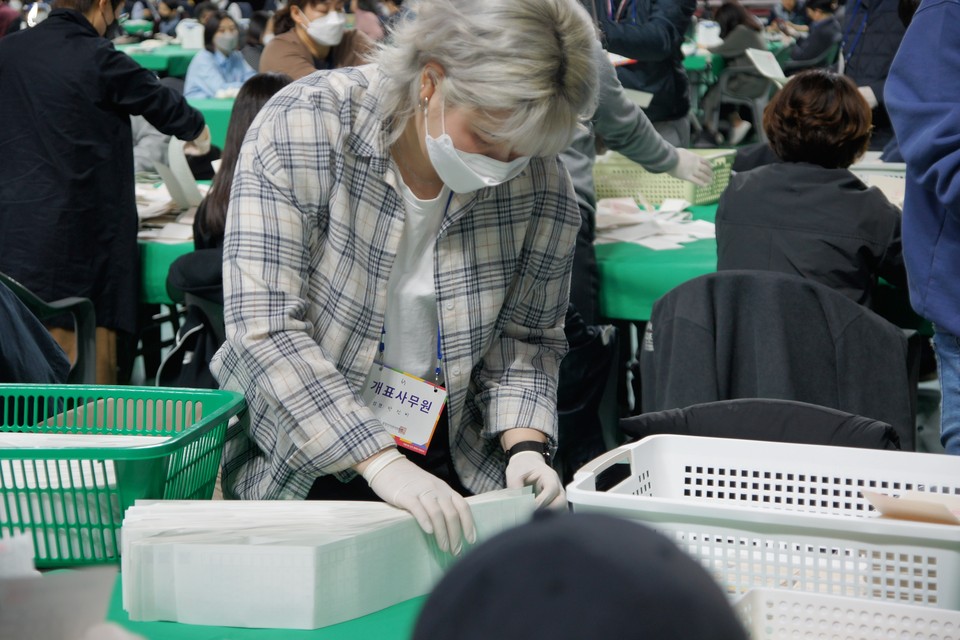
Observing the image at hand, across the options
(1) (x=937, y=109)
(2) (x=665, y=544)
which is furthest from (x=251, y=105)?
(2) (x=665, y=544)

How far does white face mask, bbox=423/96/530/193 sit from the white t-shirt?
6 cm

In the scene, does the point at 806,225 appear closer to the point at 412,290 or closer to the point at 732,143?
the point at 412,290

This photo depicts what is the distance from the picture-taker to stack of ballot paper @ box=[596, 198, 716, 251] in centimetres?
324

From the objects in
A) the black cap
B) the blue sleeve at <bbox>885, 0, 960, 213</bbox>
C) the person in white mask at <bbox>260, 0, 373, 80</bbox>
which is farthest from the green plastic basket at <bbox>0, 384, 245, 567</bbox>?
the person in white mask at <bbox>260, 0, 373, 80</bbox>

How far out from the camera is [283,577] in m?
1.12

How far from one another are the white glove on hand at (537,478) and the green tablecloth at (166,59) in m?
7.51

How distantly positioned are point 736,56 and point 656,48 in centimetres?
530

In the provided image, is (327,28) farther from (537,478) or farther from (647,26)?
(537,478)

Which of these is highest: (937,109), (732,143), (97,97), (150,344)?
(937,109)

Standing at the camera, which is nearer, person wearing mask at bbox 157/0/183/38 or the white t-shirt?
the white t-shirt

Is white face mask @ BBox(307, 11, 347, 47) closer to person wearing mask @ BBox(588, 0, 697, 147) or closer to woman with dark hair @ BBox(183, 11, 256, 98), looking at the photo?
person wearing mask @ BBox(588, 0, 697, 147)

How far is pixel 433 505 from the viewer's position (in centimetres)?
123

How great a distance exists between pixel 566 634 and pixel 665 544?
0.19 ft

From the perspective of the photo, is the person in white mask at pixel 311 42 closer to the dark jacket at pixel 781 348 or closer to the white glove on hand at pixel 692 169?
the white glove on hand at pixel 692 169
